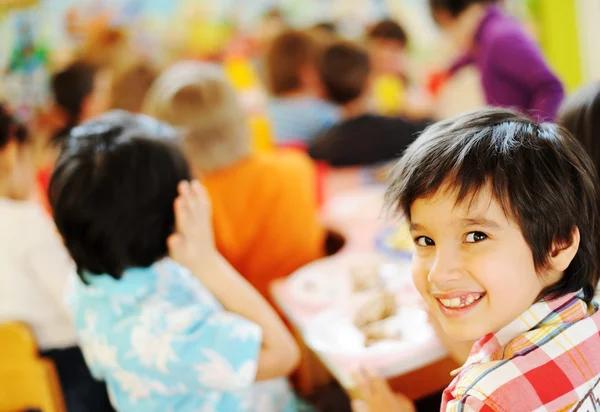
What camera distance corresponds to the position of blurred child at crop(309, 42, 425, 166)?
7.70 ft

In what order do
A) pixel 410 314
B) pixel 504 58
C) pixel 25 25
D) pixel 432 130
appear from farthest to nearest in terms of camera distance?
pixel 25 25 → pixel 504 58 → pixel 410 314 → pixel 432 130

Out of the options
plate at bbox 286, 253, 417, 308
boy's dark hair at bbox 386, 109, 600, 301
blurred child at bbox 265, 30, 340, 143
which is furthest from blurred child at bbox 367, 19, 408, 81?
boy's dark hair at bbox 386, 109, 600, 301

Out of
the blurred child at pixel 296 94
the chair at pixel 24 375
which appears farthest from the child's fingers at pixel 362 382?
the blurred child at pixel 296 94

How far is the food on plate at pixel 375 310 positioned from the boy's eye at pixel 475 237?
506 mm

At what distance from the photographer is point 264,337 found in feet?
3.62

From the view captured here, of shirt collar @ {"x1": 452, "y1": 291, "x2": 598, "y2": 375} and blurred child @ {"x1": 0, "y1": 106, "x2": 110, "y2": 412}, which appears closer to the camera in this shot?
shirt collar @ {"x1": 452, "y1": 291, "x2": 598, "y2": 375}

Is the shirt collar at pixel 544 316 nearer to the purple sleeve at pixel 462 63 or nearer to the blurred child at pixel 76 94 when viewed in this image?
the purple sleeve at pixel 462 63

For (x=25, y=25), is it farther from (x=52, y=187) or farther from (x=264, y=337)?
(x=264, y=337)

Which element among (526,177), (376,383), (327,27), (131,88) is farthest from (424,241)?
(327,27)

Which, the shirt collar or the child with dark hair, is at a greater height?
the shirt collar

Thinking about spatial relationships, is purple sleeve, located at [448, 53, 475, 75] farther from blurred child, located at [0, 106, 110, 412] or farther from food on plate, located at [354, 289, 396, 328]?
blurred child, located at [0, 106, 110, 412]

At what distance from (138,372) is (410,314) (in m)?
0.52

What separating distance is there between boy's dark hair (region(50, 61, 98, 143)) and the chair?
1590mm

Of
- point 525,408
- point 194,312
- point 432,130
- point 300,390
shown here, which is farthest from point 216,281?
point 300,390
